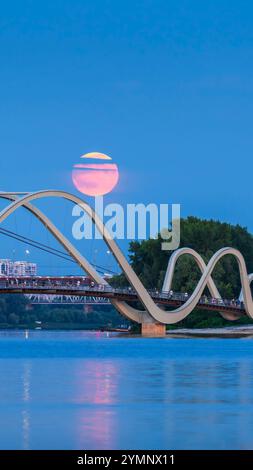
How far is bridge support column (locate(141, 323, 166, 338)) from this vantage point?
10331cm

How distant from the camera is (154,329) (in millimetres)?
104062

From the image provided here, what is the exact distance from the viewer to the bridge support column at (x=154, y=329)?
103 meters

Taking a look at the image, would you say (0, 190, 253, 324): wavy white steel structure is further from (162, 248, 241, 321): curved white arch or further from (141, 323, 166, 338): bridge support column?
(141, 323, 166, 338): bridge support column

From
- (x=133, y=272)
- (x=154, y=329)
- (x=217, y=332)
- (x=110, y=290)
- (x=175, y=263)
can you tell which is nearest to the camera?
(x=110, y=290)

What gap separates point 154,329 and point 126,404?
224ft

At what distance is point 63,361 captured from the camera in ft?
209

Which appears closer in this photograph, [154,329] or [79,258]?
[79,258]

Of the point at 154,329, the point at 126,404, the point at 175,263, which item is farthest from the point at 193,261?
the point at 126,404

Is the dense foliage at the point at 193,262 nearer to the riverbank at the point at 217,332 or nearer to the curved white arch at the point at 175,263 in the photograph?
the curved white arch at the point at 175,263

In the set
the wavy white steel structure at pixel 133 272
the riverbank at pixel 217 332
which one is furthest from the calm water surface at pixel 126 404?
the riverbank at pixel 217 332

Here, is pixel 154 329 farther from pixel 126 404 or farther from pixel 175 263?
pixel 126 404

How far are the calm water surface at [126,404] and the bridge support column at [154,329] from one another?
39804mm

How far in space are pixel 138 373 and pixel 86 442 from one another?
25.5 m

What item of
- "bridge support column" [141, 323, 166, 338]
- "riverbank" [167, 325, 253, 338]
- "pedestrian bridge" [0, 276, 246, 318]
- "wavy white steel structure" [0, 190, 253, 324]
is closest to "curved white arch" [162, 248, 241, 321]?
"wavy white steel structure" [0, 190, 253, 324]
